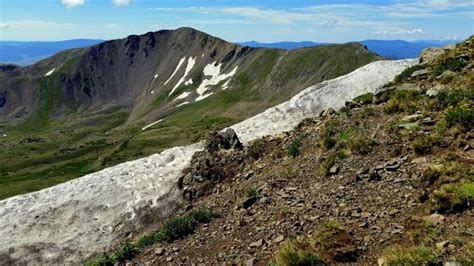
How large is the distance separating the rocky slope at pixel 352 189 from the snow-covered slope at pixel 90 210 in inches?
85.5

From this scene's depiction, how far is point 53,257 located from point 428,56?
29.9m

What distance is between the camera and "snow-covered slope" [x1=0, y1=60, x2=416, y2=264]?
984 inches

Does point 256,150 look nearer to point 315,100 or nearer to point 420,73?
point 420,73

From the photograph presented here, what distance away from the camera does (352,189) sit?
1853cm

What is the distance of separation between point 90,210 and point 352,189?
53.7 ft

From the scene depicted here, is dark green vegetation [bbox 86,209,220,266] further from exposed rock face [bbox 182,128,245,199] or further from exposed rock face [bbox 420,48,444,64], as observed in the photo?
exposed rock face [bbox 420,48,444,64]

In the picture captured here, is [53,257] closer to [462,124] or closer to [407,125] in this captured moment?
[407,125]

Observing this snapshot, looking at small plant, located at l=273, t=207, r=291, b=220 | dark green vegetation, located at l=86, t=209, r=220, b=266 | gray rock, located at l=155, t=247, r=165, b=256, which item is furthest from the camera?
dark green vegetation, located at l=86, t=209, r=220, b=266

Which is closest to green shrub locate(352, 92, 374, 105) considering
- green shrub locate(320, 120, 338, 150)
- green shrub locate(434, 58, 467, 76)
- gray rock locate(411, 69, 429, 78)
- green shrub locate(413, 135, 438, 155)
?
gray rock locate(411, 69, 429, 78)

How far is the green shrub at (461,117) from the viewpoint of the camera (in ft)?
64.1

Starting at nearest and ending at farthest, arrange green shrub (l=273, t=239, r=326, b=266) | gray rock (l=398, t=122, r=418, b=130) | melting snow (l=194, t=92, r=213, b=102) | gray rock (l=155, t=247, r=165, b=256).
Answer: green shrub (l=273, t=239, r=326, b=266) < gray rock (l=155, t=247, r=165, b=256) < gray rock (l=398, t=122, r=418, b=130) < melting snow (l=194, t=92, r=213, b=102)

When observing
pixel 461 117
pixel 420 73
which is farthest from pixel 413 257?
pixel 420 73

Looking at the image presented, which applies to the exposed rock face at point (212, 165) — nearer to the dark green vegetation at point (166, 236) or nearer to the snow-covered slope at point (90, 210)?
the snow-covered slope at point (90, 210)

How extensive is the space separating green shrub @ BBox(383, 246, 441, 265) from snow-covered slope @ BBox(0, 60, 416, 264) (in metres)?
15.9
